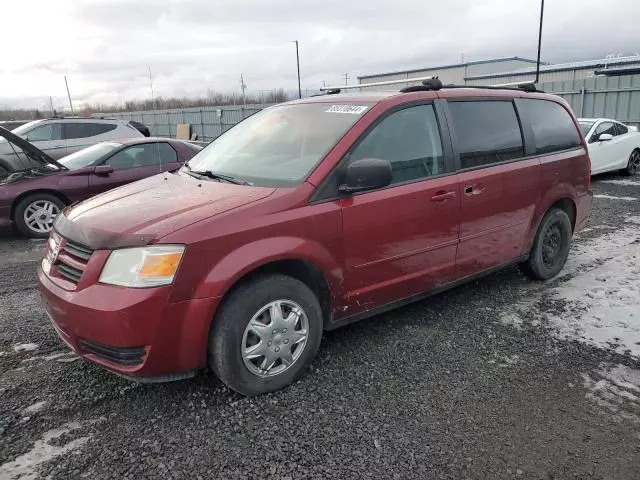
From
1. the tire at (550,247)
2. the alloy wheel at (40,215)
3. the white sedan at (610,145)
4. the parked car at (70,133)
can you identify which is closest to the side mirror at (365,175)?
the tire at (550,247)

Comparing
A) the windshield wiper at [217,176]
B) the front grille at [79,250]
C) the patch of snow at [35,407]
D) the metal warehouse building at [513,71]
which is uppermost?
the metal warehouse building at [513,71]

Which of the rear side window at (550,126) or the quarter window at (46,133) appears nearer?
the rear side window at (550,126)

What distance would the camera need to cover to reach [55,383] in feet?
10.5

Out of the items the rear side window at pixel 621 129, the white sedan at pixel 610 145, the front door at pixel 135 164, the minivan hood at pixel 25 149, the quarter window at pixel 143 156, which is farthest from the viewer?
the rear side window at pixel 621 129

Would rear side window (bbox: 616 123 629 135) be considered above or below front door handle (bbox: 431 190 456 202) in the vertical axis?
below

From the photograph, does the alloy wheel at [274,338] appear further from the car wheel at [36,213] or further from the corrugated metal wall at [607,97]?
the corrugated metal wall at [607,97]

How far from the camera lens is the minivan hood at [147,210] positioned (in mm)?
2744

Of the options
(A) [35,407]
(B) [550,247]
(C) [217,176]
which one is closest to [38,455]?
(A) [35,407]

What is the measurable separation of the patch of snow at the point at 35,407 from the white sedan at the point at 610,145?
1083 cm

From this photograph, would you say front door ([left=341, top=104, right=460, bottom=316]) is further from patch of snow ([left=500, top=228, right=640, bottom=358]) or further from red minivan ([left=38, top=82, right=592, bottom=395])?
patch of snow ([left=500, top=228, right=640, bottom=358])

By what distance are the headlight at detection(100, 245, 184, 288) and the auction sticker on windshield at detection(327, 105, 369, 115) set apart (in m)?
1.59

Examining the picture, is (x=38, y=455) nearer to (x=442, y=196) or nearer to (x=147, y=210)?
(x=147, y=210)

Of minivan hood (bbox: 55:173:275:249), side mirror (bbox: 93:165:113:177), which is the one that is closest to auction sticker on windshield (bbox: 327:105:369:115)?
minivan hood (bbox: 55:173:275:249)

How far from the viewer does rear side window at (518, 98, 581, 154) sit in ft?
15.2
